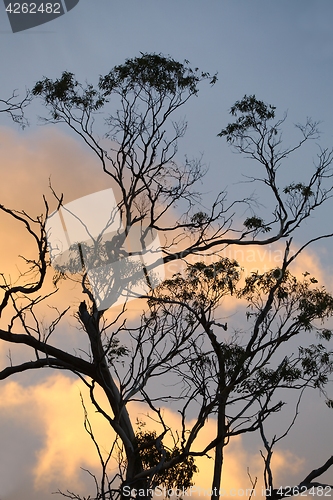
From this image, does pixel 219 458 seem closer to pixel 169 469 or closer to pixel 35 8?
pixel 169 469

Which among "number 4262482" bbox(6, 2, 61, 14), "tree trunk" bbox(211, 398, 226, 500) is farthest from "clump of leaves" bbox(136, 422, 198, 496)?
"number 4262482" bbox(6, 2, 61, 14)

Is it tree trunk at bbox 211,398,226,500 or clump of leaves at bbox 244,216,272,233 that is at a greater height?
clump of leaves at bbox 244,216,272,233

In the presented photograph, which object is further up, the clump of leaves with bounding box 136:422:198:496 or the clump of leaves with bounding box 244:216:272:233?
the clump of leaves with bounding box 244:216:272:233

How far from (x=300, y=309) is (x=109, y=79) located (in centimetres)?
483

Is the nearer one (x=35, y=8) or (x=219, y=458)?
(x=35, y=8)

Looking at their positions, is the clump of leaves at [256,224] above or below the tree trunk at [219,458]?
above

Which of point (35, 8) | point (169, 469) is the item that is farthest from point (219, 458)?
point (35, 8)

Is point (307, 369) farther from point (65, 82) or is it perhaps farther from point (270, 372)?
point (65, 82)

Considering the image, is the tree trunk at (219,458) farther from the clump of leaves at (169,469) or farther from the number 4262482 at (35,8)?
the number 4262482 at (35,8)

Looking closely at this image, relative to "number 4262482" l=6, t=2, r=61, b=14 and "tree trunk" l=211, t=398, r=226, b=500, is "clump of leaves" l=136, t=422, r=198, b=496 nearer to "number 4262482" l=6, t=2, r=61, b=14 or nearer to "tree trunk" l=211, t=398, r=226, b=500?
"tree trunk" l=211, t=398, r=226, b=500

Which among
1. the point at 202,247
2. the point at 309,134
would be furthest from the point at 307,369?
the point at 309,134

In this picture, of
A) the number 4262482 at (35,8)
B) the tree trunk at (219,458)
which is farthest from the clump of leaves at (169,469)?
the number 4262482 at (35,8)

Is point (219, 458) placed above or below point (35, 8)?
below

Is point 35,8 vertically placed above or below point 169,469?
above
